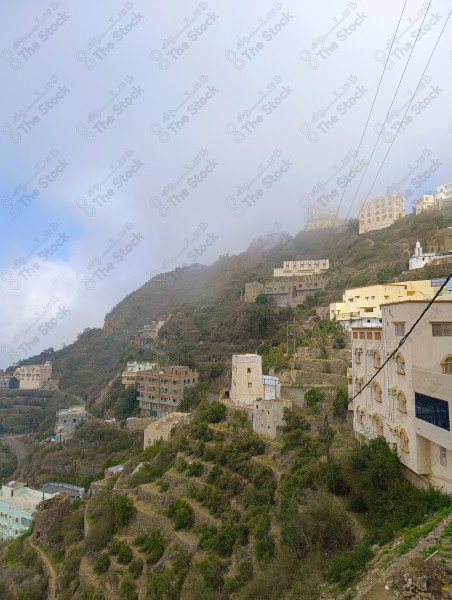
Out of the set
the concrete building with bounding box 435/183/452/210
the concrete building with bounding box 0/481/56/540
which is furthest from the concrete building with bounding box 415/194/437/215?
the concrete building with bounding box 0/481/56/540

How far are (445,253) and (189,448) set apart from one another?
24.5 meters

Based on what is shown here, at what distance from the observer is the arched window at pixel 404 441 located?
34.5 feet

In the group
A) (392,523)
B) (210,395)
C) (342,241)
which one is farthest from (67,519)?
(342,241)

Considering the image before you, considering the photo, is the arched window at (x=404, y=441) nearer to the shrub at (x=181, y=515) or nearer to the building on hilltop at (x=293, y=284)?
the shrub at (x=181, y=515)

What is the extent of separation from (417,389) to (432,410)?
70 centimetres

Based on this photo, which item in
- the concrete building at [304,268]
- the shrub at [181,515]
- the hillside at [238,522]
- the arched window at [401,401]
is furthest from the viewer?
the concrete building at [304,268]

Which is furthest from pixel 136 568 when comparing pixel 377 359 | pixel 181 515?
pixel 377 359

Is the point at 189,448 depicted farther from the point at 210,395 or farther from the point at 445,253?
the point at 445,253

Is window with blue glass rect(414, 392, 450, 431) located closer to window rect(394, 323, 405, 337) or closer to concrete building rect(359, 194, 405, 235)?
window rect(394, 323, 405, 337)

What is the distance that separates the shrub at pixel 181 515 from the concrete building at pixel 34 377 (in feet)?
177

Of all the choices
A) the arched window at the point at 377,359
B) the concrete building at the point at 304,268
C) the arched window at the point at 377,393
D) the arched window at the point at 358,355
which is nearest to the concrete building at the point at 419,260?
the concrete building at the point at 304,268

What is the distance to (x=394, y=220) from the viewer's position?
172 feet

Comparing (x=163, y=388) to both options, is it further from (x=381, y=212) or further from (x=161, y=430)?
(x=381, y=212)

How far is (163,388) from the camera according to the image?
3812cm
